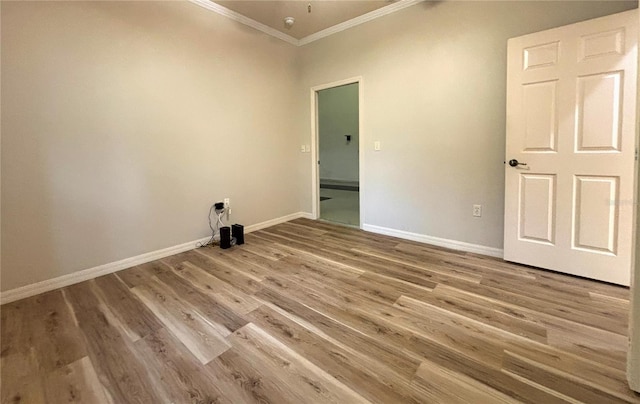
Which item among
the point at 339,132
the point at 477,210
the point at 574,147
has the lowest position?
the point at 477,210

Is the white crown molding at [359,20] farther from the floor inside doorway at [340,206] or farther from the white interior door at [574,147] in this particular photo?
the floor inside doorway at [340,206]

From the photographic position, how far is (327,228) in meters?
4.02

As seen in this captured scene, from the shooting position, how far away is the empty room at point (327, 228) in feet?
4.71

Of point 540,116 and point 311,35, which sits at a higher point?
point 311,35

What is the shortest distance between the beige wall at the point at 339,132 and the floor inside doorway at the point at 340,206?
702 mm

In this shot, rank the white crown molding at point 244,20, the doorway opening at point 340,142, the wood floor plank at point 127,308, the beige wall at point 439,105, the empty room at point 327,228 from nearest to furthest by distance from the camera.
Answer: the empty room at point 327,228 → the wood floor plank at point 127,308 → the beige wall at point 439,105 → the white crown molding at point 244,20 → the doorway opening at point 340,142

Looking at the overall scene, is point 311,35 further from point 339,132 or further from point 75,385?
point 75,385

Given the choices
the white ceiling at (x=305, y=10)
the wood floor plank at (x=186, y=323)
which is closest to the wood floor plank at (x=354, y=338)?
the wood floor plank at (x=186, y=323)

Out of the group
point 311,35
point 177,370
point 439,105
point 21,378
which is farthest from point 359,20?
point 21,378

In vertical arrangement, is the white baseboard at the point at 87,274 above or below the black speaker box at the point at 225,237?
below

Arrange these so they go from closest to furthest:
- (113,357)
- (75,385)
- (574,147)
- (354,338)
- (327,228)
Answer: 1. (75,385)
2. (113,357)
3. (354,338)
4. (574,147)
5. (327,228)

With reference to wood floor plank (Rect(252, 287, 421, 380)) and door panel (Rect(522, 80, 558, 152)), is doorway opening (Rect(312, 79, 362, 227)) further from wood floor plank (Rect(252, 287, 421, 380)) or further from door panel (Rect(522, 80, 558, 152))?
wood floor plank (Rect(252, 287, 421, 380))

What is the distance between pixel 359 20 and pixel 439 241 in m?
2.83

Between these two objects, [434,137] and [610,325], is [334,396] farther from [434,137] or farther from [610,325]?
[434,137]
